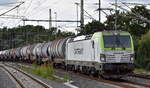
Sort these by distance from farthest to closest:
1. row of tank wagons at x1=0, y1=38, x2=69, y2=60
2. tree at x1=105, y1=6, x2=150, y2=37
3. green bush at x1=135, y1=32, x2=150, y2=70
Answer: tree at x1=105, y1=6, x2=150, y2=37 → row of tank wagons at x1=0, y1=38, x2=69, y2=60 → green bush at x1=135, y1=32, x2=150, y2=70

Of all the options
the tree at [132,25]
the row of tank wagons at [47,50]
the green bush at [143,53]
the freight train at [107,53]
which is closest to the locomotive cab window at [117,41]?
the freight train at [107,53]

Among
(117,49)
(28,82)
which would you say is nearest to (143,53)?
(117,49)

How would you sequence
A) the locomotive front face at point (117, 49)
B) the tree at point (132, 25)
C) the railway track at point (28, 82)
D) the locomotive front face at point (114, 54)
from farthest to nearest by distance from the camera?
the tree at point (132, 25) < the locomotive front face at point (117, 49) < the locomotive front face at point (114, 54) < the railway track at point (28, 82)

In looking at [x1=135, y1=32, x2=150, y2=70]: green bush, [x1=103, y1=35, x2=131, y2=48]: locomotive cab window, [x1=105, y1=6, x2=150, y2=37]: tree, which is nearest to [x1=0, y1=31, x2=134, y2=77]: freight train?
[x1=103, y1=35, x2=131, y2=48]: locomotive cab window

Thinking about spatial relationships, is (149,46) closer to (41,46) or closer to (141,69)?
(141,69)

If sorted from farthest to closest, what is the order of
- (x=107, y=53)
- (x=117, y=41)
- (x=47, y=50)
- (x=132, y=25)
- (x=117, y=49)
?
(x=132, y=25) < (x=47, y=50) < (x=117, y=41) < (x=117, y=49) < (x=107, y=53)

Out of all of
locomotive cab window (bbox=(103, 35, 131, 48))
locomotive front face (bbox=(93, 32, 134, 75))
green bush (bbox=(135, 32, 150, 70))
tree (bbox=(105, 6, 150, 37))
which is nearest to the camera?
locomotive front face (bbox=(93, 32, 134, 75))

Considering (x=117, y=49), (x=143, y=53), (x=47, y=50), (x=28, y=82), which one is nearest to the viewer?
(x=117, y=49)

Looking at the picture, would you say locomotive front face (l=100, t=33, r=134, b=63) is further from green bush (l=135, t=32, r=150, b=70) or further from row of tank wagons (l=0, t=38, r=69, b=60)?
green bush (l=135, t=32, r=150, b=70)

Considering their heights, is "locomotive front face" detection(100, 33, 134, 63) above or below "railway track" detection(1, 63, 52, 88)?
above

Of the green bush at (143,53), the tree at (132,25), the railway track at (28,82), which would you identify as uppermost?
the tree at (132,25)

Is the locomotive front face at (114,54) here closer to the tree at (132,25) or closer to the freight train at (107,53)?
the freight train at (107,53)

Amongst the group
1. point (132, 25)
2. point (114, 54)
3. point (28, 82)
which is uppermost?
point (132, 25)

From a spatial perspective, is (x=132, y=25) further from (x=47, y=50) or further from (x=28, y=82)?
(x=28, y=82)
